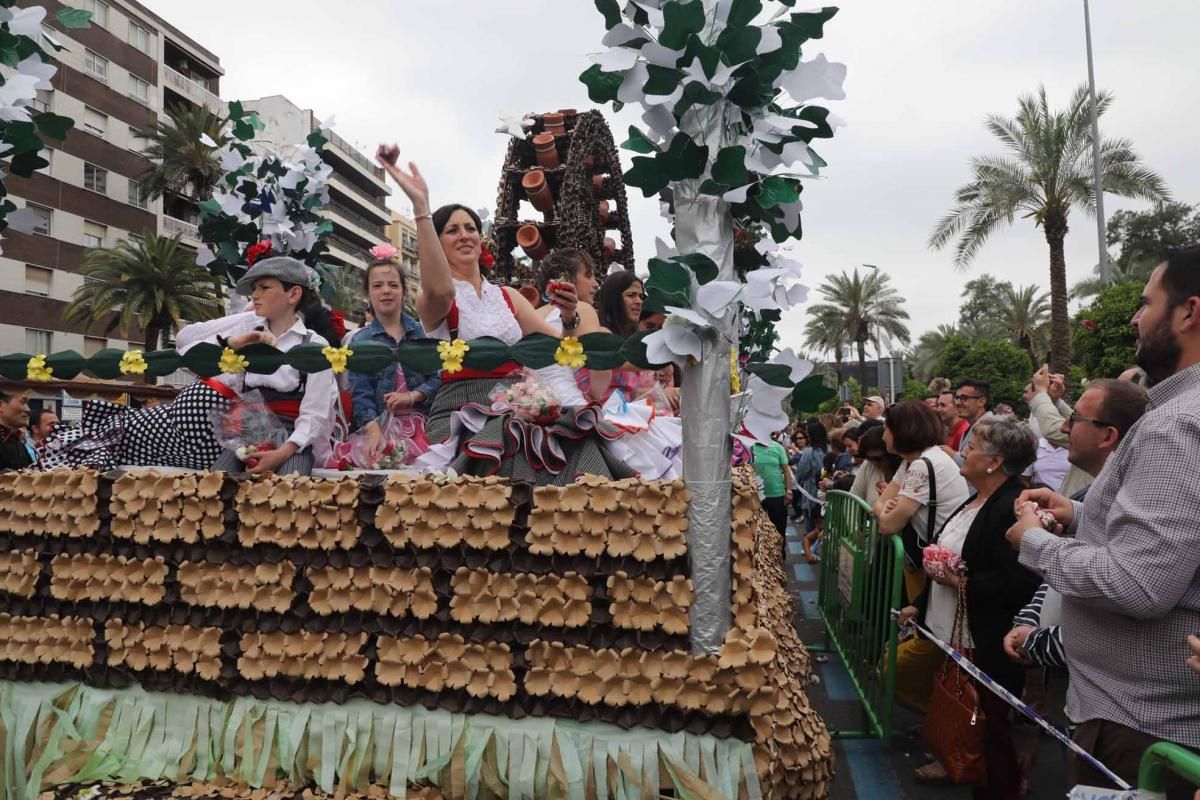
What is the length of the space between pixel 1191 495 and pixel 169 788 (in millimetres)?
3238

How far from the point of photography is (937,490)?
4.05m

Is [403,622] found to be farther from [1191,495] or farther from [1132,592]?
[1191,495]

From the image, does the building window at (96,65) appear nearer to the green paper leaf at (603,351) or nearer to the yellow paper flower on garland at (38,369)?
the yellow paper flower on garland at (38,369)

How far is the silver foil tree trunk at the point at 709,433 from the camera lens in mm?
2414

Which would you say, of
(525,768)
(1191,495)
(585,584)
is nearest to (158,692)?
(525,768)

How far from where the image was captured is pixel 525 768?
96.3 inches

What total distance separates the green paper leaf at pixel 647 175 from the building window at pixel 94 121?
35.4m

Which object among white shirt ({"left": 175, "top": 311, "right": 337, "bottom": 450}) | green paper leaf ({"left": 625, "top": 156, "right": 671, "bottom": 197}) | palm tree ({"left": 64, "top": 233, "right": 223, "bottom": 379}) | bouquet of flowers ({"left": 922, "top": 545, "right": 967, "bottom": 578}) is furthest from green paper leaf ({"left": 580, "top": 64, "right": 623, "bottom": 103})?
palm tree ({"left": 64, "top": 233, "right": 223, "bottom": 379})

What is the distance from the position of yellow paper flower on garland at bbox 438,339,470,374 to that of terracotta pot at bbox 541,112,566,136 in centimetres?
585

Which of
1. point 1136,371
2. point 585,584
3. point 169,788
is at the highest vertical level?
point 1136,371

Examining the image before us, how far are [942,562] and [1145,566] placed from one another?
69.9 inches

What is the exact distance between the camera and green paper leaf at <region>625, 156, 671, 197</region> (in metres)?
2.41

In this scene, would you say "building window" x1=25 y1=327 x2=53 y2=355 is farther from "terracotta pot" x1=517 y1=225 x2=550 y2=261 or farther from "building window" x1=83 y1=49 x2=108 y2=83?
"terracotta pot" x1=517 y1=225 x2=550 y2=261

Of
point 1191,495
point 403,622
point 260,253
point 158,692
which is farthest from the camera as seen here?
point 260,253
